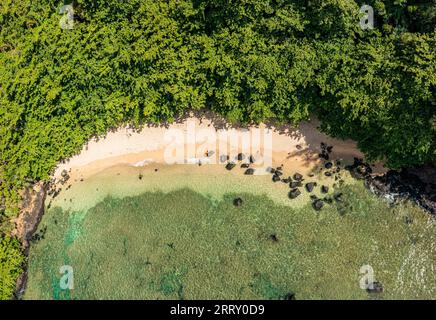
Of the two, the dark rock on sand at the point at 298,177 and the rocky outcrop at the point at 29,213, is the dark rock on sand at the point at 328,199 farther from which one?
the rocky outcrop at the point at 29,213

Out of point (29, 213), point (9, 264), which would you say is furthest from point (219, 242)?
point (9, 264)

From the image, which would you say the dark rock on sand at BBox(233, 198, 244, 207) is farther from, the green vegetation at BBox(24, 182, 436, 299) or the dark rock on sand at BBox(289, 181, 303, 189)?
the dark rock on sand at BBox(289, 181, 303, 189)

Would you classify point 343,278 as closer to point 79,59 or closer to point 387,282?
point 387,282

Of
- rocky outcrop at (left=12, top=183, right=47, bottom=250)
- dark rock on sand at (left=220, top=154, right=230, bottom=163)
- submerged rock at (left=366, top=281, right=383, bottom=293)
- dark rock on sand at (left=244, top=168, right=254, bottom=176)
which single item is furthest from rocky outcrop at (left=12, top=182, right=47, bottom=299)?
submerged rock at (left=366, top=281, right=383, bottom=293)

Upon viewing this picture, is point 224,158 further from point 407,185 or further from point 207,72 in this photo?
point 407,185

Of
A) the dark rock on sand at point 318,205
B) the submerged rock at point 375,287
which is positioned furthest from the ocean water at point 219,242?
the dark rock on sand at point 318,205
